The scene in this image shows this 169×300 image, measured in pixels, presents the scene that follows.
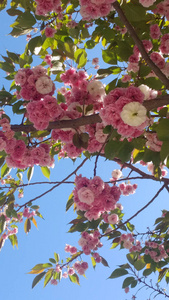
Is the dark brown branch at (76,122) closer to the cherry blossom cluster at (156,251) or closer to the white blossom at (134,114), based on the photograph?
the white blossom at (134,114)

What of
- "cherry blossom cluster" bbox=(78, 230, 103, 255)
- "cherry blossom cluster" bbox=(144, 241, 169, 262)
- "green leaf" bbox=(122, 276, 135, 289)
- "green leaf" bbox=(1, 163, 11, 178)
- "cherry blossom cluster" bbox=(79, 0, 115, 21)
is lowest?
"green leaf" bbox=(122, 276, 135, 289)

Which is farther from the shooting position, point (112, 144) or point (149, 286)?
point (149, 286)

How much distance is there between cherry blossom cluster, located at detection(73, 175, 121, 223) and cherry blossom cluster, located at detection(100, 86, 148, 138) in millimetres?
568

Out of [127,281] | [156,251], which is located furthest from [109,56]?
[127,281]

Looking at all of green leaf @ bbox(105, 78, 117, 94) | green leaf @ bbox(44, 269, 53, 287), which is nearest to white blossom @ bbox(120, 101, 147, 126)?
green leaf @ bbox(105, 78, 117, 94)

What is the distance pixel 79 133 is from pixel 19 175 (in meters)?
1.81

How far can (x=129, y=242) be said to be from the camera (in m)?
3.51

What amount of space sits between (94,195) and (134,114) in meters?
0.78

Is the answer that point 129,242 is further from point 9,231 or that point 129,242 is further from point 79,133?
point 79,133

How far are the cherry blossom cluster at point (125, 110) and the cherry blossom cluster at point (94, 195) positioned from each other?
568 mm

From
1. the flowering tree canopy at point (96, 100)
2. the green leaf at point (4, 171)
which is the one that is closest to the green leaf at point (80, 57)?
the flowering tree canopy at point (96, 100)

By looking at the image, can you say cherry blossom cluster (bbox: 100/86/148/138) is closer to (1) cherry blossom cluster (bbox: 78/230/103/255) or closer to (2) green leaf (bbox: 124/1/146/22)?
(2) green leaf (bbox: 124/1/146/22)

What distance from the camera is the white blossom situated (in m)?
1.02

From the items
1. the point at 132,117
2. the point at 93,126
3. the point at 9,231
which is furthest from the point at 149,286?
the point at 132,117
